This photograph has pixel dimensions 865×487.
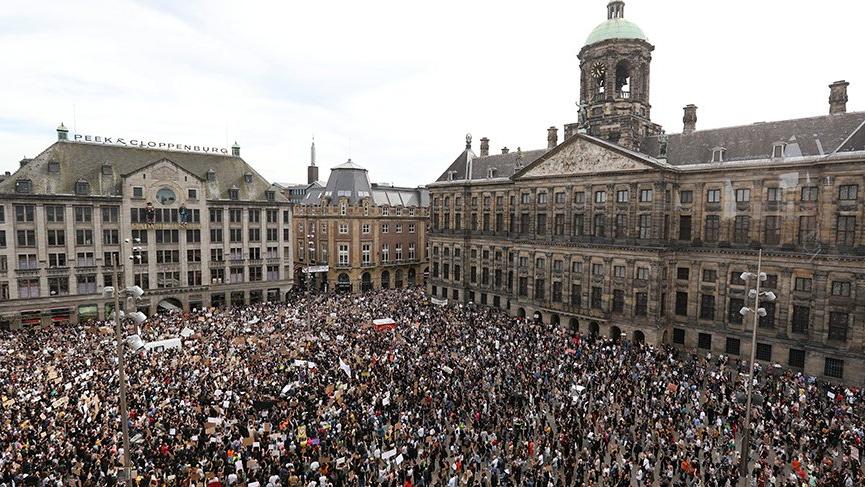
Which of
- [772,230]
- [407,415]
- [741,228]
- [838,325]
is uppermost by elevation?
[741,228]

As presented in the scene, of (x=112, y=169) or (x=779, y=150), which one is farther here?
(x=112, y=169)

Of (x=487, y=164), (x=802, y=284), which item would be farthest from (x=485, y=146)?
(x=802, y=284)

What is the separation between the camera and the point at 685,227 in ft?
165

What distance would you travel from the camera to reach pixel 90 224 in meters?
59.7

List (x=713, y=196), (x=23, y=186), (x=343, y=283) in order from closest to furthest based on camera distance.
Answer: (x=713, y=196) → (x=23, y=186) → (x=343, y=283)

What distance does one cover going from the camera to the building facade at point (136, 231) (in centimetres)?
5612

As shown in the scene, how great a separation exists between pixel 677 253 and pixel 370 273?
49208 mm

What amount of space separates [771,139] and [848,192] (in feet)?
28.7

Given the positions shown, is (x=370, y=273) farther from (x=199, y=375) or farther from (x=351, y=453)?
(x=351, y=453)

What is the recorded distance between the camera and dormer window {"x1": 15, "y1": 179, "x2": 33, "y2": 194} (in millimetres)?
55978

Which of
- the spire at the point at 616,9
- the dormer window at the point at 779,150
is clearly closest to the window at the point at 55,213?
the spire at the point at 616,9

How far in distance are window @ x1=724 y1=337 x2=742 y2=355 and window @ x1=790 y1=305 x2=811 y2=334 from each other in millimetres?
4657

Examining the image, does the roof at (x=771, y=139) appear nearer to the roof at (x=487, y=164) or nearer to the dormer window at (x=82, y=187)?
the roof at (x=487, y=164)

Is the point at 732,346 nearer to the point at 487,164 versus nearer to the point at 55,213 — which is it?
the point at 487,164
